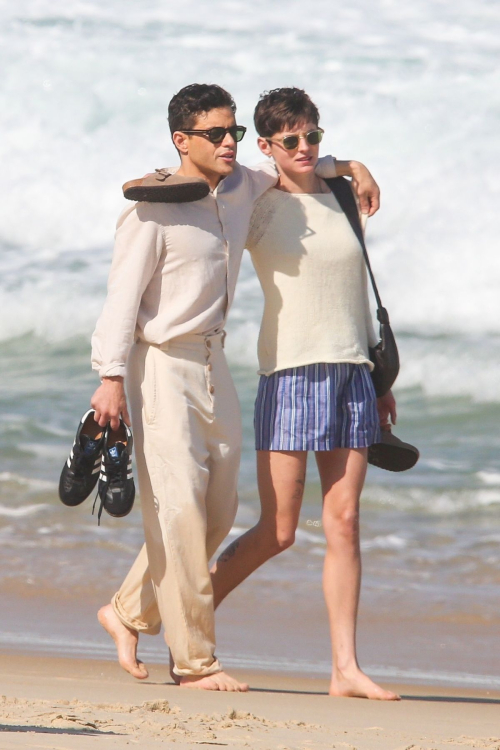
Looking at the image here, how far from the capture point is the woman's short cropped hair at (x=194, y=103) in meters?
3.67

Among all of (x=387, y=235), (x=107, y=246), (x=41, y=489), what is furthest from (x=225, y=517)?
(x=107, y=246)

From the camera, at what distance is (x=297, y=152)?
12.5 ft

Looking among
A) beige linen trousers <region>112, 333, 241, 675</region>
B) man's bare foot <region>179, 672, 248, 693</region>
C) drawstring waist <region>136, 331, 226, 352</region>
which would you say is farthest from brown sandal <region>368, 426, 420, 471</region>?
man's bare foot <region>179, 672, 248, 693</region>

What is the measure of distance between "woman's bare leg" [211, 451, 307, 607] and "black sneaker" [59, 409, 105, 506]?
571 millimetres

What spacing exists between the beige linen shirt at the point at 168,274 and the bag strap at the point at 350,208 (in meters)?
0.38

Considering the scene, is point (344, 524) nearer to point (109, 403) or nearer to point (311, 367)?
point (311, 367)

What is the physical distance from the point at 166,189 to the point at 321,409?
0.83 m

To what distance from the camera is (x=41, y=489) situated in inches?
274

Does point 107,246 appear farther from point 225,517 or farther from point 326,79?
point 225,517

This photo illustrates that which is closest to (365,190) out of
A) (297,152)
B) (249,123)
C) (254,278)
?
(297,152)

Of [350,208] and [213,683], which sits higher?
[350,208]

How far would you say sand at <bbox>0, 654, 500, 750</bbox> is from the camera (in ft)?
9.43

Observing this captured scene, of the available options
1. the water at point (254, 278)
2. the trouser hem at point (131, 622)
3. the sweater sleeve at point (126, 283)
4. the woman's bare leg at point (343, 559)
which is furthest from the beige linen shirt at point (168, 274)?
the water at point (254, 278)

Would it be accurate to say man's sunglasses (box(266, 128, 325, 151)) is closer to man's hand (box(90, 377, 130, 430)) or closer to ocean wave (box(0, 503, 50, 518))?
man's hand (box(90, 377, 130, 430))
